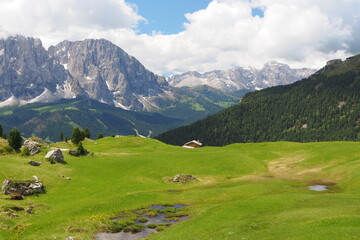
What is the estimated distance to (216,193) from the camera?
5906 cm

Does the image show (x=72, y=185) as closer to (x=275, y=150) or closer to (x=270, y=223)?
(x=270, y=223)

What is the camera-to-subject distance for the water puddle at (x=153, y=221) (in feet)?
128

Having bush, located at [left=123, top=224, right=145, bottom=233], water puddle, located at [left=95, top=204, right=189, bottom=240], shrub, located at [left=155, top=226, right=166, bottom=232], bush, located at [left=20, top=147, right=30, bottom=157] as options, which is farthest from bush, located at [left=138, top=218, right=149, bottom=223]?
bush, located at [left=20, top=147, right=30, bottom=157]

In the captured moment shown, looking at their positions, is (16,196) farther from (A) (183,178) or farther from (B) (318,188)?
(B) (318,188)

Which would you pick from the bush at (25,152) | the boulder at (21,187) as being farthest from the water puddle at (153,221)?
the bush at (25,152)

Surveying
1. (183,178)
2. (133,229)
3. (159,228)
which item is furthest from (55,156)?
(159,228)

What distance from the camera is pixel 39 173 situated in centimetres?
6494

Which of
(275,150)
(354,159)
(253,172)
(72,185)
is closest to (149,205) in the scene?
(72,185)

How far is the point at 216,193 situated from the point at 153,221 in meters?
17.8

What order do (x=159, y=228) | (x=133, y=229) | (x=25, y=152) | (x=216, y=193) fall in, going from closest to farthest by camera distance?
1. (x=133, y=229)
2. (x=159, y=228)
3. (x=216, y=193)
4. (x=25, y=152)

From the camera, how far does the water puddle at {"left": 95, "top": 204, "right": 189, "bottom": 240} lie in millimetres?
38938

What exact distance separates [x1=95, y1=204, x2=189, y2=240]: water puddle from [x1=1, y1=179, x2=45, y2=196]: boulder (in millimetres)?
19875

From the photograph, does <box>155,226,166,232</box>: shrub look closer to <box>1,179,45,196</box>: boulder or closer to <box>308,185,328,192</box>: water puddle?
<box>1,179,45,196</box>: boulder

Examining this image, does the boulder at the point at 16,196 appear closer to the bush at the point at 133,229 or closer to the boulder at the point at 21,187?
the boulder at the point at 21,187
